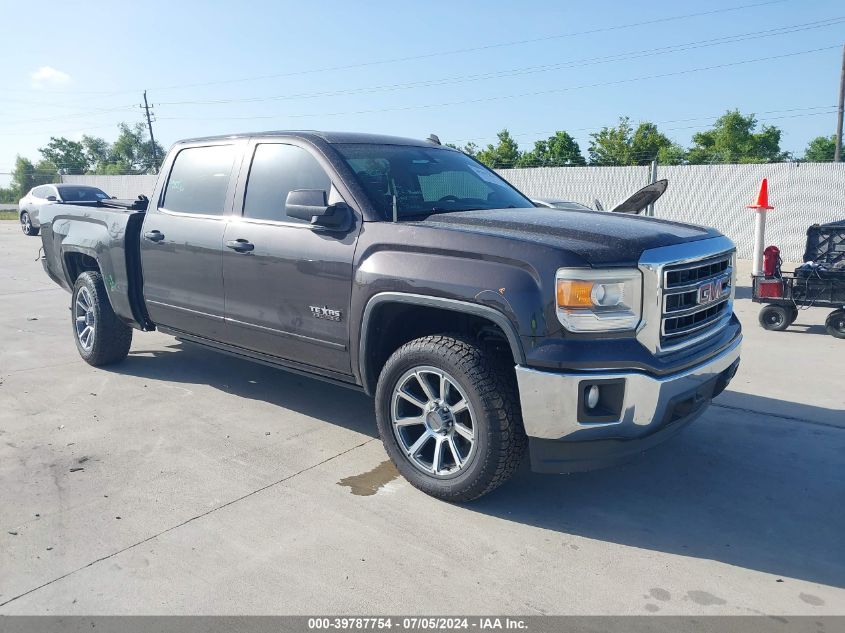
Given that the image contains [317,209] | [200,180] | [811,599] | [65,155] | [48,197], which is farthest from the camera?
[65,155]

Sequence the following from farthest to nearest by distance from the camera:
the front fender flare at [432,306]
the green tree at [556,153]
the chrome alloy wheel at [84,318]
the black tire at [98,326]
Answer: the green tree at [556,153] → the chrome alloy wheel at [84,318] → the black tire at [98,326] → the front fender flare at [432,306]

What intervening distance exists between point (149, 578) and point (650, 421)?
7.54 feet

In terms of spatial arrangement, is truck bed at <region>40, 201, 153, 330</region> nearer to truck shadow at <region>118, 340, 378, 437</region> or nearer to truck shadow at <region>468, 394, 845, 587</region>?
truck shadow at <region>118, 340, 378, 437</region>

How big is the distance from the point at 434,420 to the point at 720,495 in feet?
5.20

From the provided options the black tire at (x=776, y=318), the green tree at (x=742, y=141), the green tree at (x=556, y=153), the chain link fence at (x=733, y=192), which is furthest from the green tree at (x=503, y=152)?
the black tire at (x=776, y=318)

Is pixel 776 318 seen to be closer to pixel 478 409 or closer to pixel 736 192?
pixel 478 409

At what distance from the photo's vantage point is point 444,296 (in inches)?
136

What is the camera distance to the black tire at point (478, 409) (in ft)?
10.9

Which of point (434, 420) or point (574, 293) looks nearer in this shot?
point (574, 293)

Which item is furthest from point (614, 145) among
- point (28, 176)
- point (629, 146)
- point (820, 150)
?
point (28, 176)

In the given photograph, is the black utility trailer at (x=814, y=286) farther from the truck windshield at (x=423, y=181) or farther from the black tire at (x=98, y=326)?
the black tire at (x=98, y=326)

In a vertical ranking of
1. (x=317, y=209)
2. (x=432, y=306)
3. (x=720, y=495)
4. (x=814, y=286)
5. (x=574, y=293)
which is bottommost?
(x=720, y=495)

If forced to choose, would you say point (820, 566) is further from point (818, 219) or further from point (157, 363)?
point (818, 219)
